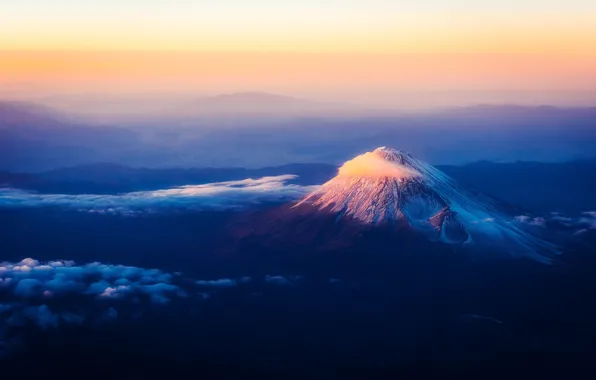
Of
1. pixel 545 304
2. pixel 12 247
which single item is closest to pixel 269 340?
pixel 545 304

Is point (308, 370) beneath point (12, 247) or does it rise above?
beneath

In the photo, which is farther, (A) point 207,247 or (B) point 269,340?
(A) point 207,247

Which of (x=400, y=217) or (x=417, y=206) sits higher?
(x=417, y=206)

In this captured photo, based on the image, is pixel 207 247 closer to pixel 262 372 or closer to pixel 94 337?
pixel 94 337

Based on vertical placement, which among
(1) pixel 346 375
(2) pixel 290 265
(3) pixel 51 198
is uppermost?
(3) pixel 51 198
